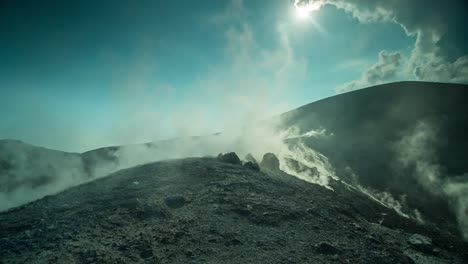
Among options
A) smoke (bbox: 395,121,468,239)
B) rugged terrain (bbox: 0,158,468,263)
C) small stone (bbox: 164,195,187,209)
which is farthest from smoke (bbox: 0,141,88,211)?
smoke (bbox: 395,121,468,239)

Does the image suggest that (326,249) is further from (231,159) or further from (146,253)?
(231,159)

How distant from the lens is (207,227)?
1264cm

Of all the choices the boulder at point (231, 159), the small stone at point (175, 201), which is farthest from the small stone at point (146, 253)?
the boulder at point (231, 159)

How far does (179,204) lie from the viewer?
587 inches

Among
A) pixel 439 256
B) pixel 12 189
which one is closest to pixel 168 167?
pixel 439 256

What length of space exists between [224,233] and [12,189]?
1175 inches

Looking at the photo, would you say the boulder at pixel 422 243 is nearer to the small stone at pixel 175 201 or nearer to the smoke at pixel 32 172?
the small stone at pixel 175 201

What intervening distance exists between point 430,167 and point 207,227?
37.6 meters

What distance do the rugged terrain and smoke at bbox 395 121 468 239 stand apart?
20.5 metres

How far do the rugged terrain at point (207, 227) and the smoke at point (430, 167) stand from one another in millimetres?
20480

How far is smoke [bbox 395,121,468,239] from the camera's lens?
108 ft

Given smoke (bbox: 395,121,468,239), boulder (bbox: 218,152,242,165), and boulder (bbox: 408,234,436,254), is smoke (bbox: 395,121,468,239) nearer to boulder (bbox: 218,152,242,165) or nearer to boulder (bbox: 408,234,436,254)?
boulder (bbox: 408,234,436,254)

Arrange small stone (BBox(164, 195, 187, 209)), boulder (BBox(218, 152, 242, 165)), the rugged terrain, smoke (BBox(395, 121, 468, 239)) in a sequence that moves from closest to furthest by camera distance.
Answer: the rugged terrain
small stone (BBox(164, 195, 187, 209))
boulder (BBox(218, 152, 242, 165))
smoke (BBox(395, 121, 468, 239))

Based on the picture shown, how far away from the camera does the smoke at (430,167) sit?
32.9 meters
